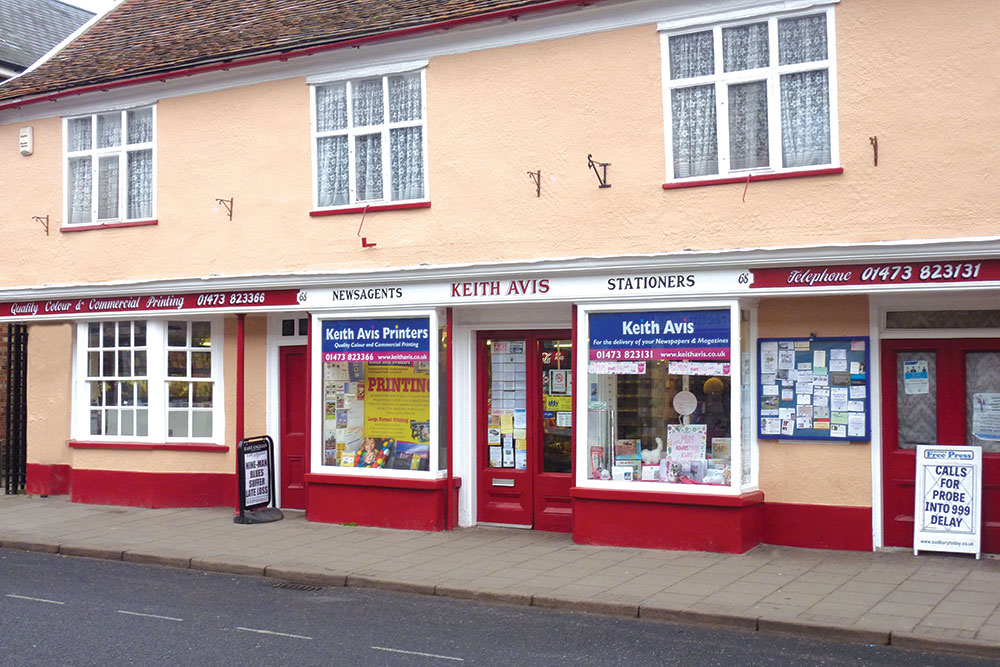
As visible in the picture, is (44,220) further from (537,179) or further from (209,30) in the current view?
(537,179)

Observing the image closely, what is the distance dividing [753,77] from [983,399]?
13.0 ft

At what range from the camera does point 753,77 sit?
432 inches

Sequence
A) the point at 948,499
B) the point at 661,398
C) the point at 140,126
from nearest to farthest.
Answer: the point at 948,499 → the point at 661,398 → the point at 140,126

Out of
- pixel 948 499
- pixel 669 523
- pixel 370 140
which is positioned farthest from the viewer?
pixel 370 140

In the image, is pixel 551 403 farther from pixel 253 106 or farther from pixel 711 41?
pixel 253 106

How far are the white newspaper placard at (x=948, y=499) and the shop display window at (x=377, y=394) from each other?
5.39m

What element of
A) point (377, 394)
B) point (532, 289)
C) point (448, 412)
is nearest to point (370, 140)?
point (532, 289)

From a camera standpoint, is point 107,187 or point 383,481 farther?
point 107,187

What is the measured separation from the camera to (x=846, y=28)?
10.5m

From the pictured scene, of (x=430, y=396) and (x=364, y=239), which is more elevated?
(x=364, y=239)

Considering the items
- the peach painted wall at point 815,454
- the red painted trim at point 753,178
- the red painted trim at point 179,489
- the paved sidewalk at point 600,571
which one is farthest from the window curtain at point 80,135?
the peach painted wall at point 815,454

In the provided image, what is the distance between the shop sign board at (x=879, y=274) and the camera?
9758 millimetres

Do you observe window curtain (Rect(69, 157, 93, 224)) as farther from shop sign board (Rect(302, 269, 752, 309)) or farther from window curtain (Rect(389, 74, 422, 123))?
window curtain (Rect(389, 74, 422, 123))

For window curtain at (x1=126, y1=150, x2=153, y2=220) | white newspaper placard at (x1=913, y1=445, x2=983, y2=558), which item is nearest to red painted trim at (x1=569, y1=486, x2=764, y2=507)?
white newspaper placard at (x1=913, y1=445, x2=983, y2=558)
